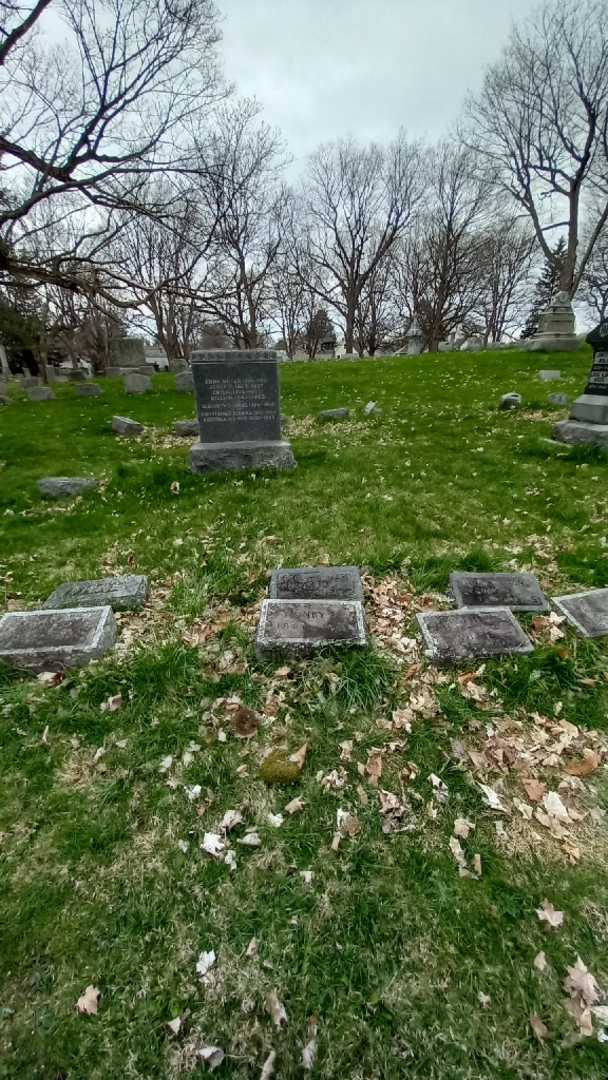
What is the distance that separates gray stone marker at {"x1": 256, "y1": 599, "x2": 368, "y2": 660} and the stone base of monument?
387 cm

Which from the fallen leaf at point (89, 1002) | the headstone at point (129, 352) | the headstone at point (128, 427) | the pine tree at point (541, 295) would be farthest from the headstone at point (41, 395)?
the pine tree at point (541, 295)

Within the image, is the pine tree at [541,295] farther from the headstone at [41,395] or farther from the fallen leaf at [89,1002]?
the fallen leaf at [89,1002]

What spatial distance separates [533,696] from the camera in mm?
2705

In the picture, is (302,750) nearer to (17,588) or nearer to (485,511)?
(17,588)

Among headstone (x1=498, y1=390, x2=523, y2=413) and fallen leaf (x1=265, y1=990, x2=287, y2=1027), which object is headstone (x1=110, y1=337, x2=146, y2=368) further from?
fallen leaf (x1=265, y1=990, x2=287, y2=1027)

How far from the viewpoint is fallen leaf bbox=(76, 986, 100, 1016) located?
1.56 meters

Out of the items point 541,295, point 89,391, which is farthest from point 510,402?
point 541,295

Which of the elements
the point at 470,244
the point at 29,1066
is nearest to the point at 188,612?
the point at 29,1066

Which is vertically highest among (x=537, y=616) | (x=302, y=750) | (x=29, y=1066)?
(x=537, y=616)

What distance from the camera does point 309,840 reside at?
6.75 ft

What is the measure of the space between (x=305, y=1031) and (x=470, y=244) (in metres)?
42.4

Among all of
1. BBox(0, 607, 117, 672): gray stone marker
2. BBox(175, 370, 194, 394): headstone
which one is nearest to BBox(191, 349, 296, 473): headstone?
BBox(0, 607, 117, 672): gray stone marker

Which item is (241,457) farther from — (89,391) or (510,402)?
(89,391)

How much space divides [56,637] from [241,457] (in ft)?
14.0
